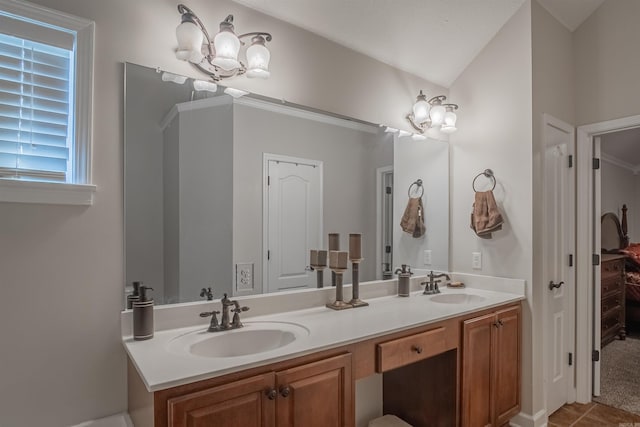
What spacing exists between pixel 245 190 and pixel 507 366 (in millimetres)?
1913

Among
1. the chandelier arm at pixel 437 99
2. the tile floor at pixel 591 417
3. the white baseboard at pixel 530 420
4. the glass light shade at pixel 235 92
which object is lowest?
the tile floor at pixel 591 417

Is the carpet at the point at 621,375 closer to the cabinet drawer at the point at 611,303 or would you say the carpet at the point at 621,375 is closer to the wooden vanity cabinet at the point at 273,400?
the cabinet drawer at the point at 611,303

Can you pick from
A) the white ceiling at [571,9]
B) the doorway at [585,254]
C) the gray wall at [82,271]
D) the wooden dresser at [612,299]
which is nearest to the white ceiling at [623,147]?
the wooden dresser at [612,299]

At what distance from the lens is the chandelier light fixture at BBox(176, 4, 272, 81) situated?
1.59 meters

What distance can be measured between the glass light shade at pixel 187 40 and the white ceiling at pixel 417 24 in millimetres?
371

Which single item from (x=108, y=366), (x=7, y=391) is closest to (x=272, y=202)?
(x=108, y=366)

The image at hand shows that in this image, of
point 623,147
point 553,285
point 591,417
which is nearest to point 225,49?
point 553,285

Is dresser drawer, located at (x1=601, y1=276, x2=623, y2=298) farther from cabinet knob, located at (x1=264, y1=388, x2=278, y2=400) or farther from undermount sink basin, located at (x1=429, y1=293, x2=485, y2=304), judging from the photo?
cabinet knob, located at (x1=264, y1=388, x2=278, y2=400)

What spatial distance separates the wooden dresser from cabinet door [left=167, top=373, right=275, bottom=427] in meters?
3.83

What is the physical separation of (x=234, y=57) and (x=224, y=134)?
0.37 meters

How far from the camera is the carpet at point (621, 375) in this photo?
2.72 metres

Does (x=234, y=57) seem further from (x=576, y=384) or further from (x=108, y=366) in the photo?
(x=576, y=384)

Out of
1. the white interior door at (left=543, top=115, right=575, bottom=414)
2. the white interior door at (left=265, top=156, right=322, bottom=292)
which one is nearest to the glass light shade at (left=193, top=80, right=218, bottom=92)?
A: the white interior door at (left=265, top=156, right=322, bottom=292)

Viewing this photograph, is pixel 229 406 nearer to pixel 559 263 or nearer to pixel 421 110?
pixel 421 110
